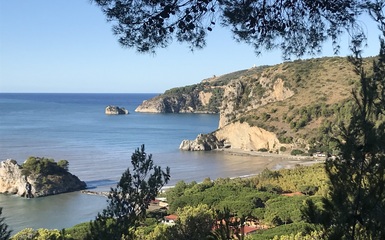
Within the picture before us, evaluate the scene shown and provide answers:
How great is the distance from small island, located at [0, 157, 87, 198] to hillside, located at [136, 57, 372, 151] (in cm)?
2237

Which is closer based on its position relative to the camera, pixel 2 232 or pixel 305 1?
pixel 305 1

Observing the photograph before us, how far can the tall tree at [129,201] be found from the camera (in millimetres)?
5242

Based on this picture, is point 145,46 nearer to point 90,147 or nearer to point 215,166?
point 215,166

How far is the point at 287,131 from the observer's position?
49500 millimetres

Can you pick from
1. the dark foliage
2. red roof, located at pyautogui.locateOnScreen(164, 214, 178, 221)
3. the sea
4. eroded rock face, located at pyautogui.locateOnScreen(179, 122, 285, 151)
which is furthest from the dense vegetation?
eroded rock face, located at pyautogui.locateOnScreen(179, 122, 285, 151)

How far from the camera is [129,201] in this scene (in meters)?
5.63

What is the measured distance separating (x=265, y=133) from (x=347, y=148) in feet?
157

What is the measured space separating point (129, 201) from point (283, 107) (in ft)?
164

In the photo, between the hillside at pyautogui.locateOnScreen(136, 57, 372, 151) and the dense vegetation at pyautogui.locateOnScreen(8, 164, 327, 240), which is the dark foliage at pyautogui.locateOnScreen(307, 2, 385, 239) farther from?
the hillside at pyautogui.locateOnScreen(136, 57, 372, 151)

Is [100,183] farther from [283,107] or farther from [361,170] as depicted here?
[283,107]

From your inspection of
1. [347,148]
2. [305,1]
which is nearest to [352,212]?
[347,148]

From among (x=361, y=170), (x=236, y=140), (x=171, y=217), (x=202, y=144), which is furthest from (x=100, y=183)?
(x=361, y=170)

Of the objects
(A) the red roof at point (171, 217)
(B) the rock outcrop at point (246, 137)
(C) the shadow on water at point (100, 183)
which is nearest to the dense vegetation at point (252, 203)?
(A) the red roof at point (171, 217)

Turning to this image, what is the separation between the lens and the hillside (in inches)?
1907
